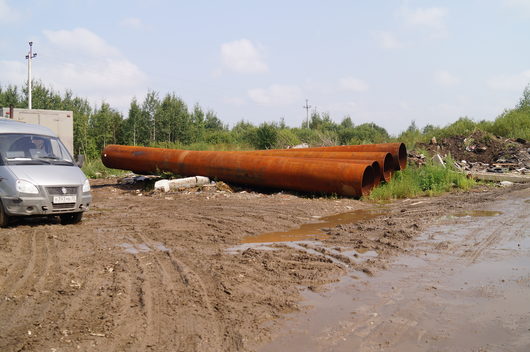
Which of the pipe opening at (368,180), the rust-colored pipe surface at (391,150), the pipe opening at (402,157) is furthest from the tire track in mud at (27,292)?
the pipe opening at (402,157)

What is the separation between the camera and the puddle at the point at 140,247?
6.32 metres

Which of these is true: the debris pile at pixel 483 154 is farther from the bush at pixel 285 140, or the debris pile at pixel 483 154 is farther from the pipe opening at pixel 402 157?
the bush at pixel 285 140

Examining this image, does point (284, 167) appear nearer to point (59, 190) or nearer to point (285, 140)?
point (59, 190)

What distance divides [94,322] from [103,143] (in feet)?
135

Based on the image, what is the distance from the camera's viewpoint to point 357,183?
1159 centimetres

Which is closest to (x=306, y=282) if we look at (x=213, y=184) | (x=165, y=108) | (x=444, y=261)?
(x=444, y=261)

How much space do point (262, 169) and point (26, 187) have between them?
669 centimetres

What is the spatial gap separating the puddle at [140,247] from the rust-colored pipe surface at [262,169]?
6.18m

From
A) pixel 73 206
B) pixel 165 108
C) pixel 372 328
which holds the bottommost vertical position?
pixel 372 328

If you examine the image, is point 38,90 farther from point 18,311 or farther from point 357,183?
point 18,311

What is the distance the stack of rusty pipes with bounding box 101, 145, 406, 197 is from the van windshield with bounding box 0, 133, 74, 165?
5.34m

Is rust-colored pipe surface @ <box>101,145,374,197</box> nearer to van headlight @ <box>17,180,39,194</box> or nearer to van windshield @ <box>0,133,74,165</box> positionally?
van windshield @ <box>0,133,74,165</box>

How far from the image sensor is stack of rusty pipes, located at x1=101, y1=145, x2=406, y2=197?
11.9 m

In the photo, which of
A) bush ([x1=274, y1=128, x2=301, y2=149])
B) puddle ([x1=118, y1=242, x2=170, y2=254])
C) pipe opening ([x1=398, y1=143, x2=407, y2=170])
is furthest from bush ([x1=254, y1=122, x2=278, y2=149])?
puddle ([x1=118, y1=242, x2=170, y2=254])
